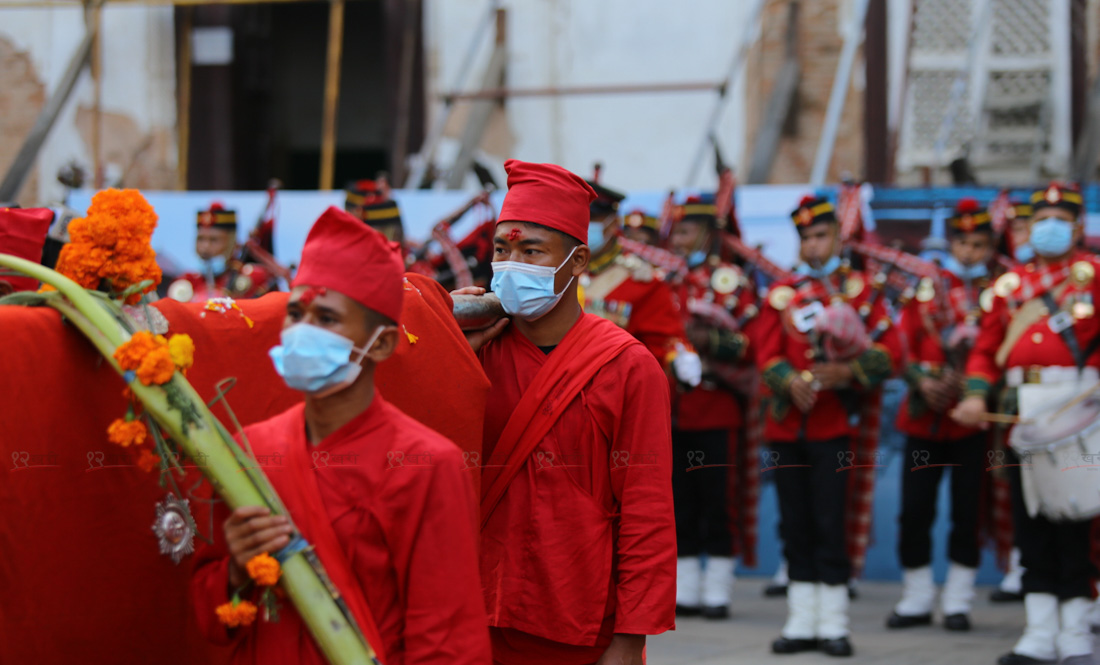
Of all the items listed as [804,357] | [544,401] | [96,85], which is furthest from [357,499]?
[96,85]

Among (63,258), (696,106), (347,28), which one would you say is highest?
(347,28)

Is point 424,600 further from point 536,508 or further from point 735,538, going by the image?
point 735,538

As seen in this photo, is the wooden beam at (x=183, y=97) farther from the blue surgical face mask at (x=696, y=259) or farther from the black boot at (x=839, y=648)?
the black boot at (x=839, y=648)

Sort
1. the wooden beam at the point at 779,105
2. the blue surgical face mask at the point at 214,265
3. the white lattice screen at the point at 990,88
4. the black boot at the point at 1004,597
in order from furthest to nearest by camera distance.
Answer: the white lattice screen at the point at 990,88 → the wooden beam at the point at 779,105 → the blue surgical face mask at the point at 214,265 → the black boot at the point at 1004,597

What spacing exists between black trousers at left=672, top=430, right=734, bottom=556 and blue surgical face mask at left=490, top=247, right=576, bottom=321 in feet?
13.8

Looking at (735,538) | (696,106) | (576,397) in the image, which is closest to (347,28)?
(696,106)

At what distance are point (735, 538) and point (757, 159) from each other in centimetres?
371

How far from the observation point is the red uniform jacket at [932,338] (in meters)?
6.76

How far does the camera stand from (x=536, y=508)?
2965mm

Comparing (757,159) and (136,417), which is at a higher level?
(757,159)

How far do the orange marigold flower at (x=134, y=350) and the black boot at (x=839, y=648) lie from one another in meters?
4.51

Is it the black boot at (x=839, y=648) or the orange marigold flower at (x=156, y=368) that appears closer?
the orange marigold flower at (x=156, y=368)

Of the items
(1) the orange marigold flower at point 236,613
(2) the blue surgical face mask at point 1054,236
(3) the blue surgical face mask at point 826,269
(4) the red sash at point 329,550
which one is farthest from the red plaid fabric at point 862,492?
(1) the orange marigold flower at point 236,613

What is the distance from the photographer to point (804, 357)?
638cm
